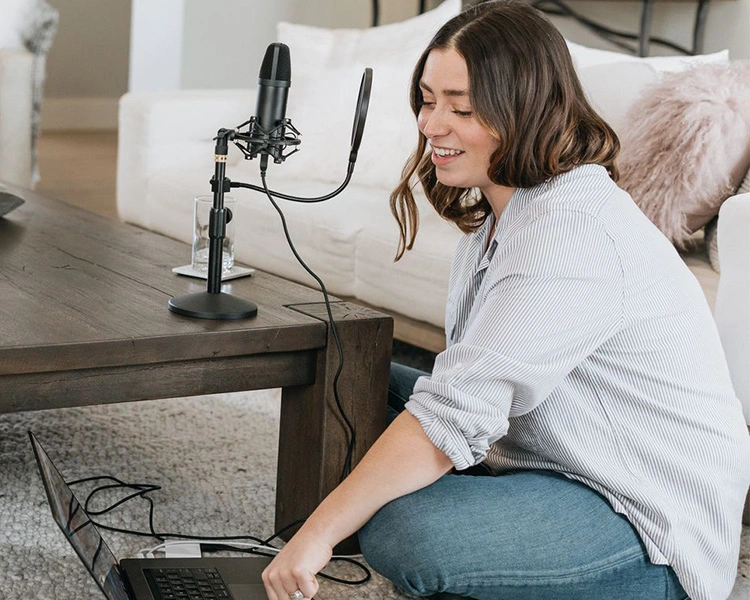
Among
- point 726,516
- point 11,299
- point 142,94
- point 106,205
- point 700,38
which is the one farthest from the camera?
point 106,205

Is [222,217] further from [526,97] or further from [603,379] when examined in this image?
[603,379]

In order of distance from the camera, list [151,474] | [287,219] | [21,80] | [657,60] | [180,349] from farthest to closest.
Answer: [21,80] → [287,219] → [657,60] → [151,474] → [180,349]

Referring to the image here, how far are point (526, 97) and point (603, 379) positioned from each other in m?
0.36

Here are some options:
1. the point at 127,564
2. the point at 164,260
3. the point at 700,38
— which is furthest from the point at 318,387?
the point at 700,38

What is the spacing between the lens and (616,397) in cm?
134

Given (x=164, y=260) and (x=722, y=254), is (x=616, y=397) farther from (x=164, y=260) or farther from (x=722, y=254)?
(x=164, y=260)

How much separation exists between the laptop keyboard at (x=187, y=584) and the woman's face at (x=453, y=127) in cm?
60

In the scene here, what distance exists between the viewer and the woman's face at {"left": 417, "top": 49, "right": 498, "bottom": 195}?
1355 mm

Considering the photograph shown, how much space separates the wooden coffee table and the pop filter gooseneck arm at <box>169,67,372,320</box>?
22 mm

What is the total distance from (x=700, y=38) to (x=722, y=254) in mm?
2327

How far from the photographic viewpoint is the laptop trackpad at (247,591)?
1.38 m

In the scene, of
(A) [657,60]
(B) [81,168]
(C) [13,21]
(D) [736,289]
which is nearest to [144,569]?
(D) [736,289]

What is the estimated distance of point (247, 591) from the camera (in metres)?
1.39

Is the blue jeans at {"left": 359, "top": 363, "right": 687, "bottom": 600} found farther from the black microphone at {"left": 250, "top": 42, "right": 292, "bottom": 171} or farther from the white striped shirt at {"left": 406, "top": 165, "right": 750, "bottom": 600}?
the black microphone at {"left": 250, "top": 42, "right": 292, "bottom": 171}
